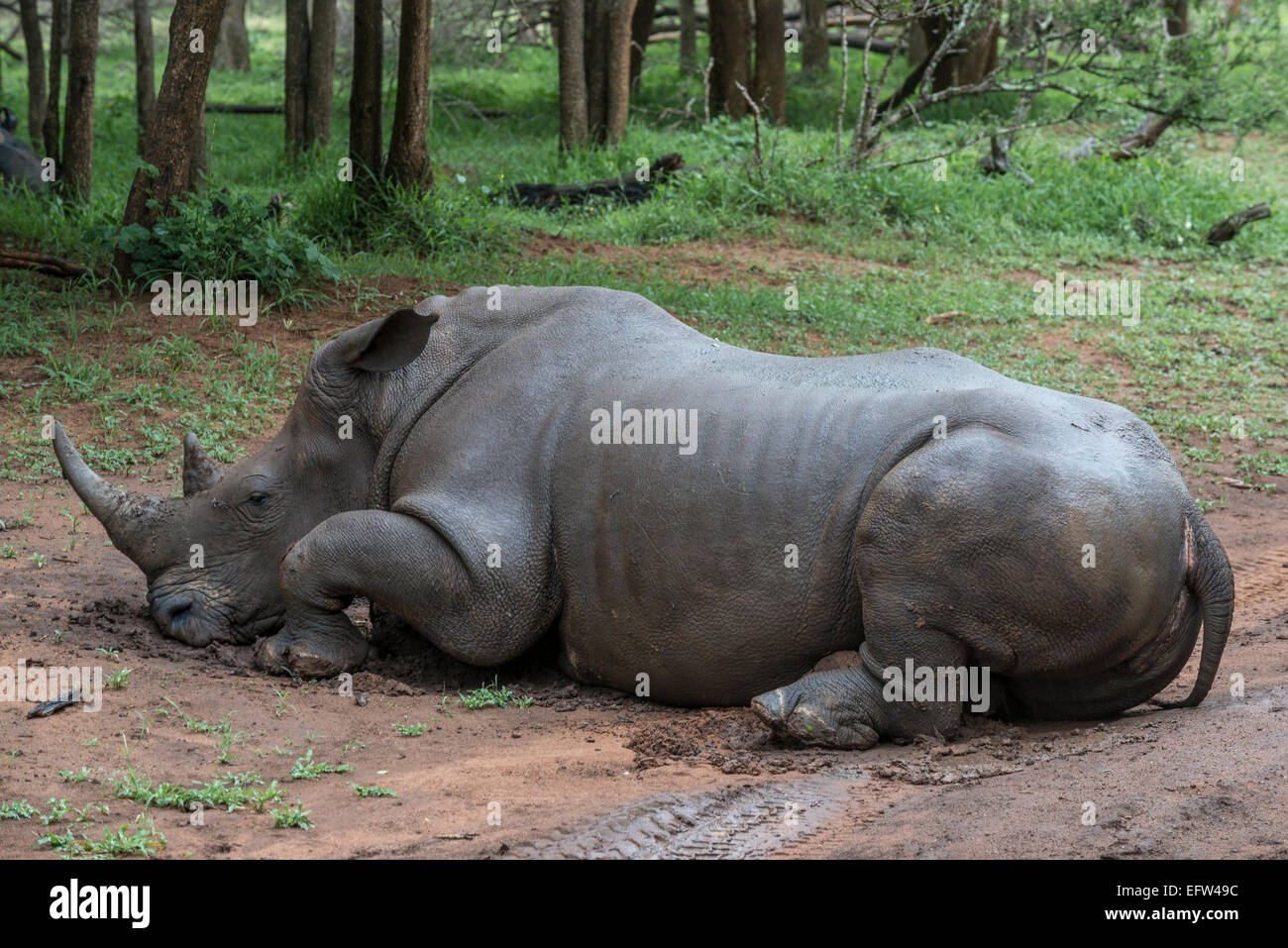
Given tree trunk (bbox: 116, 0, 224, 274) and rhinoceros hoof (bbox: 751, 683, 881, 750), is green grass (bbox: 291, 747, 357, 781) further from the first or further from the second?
tree trunk (bbox: 116, 0, 224, 274)

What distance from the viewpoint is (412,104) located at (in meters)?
10.9

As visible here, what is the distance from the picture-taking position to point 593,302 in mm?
5805

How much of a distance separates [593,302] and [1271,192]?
1222 cm

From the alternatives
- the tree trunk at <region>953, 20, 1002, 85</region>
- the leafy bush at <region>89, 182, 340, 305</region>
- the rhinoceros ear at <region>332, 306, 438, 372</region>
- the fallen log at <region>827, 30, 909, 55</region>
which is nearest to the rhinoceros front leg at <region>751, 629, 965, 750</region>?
the rhinoceros ear at <region>332, 306, 438, 372</region>

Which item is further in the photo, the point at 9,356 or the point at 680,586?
the point at 9,356

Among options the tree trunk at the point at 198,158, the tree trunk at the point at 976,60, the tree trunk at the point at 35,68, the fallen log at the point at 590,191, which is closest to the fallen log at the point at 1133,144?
the tree trunk at the point at 976,60

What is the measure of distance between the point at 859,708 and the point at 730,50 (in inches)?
561

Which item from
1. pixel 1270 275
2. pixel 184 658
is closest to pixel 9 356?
pixel 184 658

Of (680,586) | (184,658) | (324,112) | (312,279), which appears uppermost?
(324,112)

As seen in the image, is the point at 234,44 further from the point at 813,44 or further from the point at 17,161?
the point at 17,161

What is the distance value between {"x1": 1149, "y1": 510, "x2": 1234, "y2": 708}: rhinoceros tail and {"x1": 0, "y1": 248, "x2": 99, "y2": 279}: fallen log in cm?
745

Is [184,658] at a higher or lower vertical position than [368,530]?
lower

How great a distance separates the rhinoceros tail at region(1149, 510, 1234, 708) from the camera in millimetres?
4652
